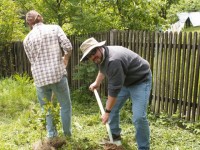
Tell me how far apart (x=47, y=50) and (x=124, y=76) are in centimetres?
129

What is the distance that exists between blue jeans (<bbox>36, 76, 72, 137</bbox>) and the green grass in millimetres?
195

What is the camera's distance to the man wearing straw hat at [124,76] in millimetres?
3445

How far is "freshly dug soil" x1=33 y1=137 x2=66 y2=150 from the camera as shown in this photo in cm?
409

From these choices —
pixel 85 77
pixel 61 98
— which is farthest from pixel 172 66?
pixel 61 98

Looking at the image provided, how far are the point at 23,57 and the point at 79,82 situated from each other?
242 centimetres

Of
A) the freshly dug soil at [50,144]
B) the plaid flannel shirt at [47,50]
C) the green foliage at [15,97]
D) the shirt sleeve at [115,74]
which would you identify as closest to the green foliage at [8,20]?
the green foliage at [15,97]

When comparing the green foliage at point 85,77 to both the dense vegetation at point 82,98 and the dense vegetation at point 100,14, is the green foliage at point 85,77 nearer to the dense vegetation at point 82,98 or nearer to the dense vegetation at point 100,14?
the dense vegetation at point 82,98

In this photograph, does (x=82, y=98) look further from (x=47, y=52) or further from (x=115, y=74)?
(x=115, y=74)

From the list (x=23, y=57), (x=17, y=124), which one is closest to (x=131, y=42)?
(x=17, y=124)

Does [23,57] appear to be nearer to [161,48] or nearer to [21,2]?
[21,2]

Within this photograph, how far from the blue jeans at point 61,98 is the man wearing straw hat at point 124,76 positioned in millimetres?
466

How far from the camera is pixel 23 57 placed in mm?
8805

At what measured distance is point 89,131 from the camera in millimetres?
5035

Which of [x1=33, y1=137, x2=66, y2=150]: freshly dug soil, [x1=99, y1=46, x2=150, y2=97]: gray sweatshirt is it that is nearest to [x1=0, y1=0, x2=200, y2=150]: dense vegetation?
[x1=33, y1=137, x2=66, y2=150]: freshly dug soil
